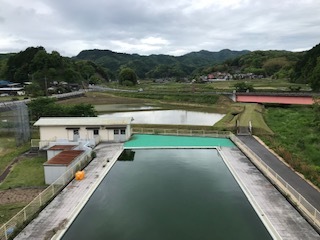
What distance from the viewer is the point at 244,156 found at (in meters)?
23.4

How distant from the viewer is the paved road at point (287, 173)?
48.9 ft

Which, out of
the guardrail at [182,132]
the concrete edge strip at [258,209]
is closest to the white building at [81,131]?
the guardrail at [182,132]

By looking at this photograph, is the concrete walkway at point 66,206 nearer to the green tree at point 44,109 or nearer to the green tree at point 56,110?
the green tree at point 56,110

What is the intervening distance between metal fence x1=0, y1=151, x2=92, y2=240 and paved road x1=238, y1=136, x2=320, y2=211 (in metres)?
13.4

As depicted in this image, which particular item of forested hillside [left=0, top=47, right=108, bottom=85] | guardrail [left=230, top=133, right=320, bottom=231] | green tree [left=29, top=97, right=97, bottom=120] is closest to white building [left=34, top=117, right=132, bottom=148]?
green tree [left=29, top=97, right=97, bottom=120]

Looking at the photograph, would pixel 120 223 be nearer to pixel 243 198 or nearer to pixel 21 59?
pixel 243 198

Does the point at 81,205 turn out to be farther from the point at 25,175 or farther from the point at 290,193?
the point at 290,193

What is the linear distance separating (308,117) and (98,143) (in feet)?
93.1

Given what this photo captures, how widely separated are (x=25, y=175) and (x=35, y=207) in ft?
19.9

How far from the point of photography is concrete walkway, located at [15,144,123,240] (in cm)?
1238

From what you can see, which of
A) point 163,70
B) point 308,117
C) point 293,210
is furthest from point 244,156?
point 163,70

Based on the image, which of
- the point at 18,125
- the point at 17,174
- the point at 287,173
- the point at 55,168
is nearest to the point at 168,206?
the point at 55,168

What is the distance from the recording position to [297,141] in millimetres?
26766

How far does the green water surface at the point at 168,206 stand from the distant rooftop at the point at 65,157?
273 centimetres
